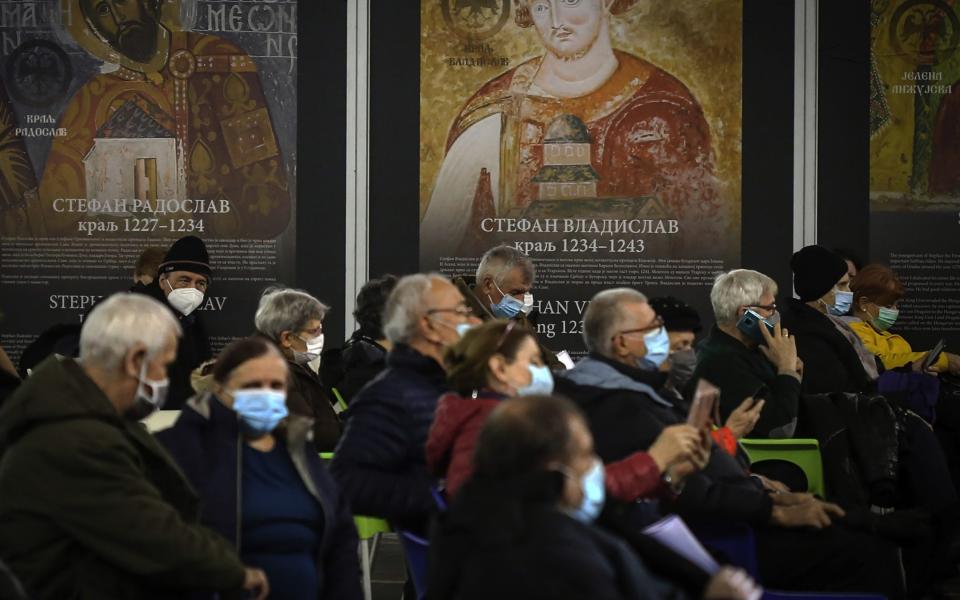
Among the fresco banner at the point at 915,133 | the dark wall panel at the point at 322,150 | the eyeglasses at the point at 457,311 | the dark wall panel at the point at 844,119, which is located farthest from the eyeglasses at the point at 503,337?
the fresco banner at the point at 915,133

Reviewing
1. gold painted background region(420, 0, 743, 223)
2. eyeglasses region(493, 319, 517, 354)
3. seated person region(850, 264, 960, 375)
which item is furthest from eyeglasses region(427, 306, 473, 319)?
gold painted background region(420, 0, 743, 223)

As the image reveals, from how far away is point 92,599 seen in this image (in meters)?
3.05

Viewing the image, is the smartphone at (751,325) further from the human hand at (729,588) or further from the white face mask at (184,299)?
the human hand at (729,588)

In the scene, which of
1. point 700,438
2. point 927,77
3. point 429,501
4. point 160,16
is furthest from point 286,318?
point 927,77

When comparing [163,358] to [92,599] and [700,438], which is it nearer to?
[92,599]

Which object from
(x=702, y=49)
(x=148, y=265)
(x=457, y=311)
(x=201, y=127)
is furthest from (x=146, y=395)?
(x=702, y=49)

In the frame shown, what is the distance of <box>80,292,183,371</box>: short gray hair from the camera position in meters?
3.26

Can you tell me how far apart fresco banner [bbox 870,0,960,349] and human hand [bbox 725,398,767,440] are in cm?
332

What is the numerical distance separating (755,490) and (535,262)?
3.85 meters

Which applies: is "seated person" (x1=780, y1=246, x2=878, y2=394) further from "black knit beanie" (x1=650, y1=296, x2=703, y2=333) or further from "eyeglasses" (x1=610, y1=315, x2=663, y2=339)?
"eyeglasses" (x1=610, y1=315, x2=663, y2=339)

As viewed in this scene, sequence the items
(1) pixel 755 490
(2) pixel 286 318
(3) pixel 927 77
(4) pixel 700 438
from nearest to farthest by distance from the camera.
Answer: (4) pixel 700 438
(1) pixel 755 490
(2) pixel 286 318
(3) pixel 927 77

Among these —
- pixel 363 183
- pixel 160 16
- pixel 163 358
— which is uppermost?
pixel 160 16

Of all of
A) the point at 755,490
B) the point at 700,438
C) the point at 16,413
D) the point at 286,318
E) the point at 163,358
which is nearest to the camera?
the point at 16,413

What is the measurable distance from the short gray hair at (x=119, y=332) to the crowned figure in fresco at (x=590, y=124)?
490 cm
